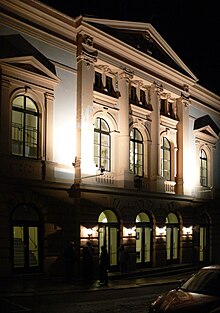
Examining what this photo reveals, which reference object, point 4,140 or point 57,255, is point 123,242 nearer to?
point 57,255

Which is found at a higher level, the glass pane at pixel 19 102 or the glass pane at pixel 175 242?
the glass pane at pixel 19 102

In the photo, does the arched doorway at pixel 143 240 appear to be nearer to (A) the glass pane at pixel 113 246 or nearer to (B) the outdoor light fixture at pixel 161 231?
(B) the outdoor light fixture at pixel 161 231

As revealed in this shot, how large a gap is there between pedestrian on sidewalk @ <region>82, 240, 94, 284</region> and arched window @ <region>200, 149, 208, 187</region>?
15258 mm

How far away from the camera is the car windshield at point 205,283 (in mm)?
10760

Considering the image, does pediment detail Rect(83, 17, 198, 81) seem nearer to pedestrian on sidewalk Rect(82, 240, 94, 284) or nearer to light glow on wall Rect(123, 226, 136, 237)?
light glow on wall Rect(123, 226, 136, 237)

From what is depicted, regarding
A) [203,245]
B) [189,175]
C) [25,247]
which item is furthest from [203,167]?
[25,247]

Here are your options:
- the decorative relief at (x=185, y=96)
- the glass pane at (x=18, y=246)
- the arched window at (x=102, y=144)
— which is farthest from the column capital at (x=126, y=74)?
the glass pane at (x=18, y=246)

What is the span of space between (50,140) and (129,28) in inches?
385

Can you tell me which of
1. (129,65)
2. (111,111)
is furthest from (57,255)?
(129,65)

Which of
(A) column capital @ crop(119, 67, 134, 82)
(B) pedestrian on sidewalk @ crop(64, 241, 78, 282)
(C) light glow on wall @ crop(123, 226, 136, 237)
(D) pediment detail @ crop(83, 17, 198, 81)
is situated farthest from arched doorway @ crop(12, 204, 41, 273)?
(D) pediment detail @ crop(83, 17, 198, 81)

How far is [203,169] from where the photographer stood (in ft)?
117

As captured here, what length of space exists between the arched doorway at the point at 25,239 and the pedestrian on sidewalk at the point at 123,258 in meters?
4.72

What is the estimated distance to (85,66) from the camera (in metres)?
24.8

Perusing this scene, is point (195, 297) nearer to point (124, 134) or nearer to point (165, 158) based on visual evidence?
point (124, 134)
